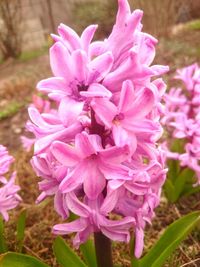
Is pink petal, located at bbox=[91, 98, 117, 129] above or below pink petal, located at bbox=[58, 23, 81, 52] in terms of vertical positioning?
below

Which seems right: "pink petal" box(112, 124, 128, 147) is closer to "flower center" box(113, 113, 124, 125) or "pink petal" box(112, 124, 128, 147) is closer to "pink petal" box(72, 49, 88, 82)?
"flower center" box(113, 113, 124, 125)

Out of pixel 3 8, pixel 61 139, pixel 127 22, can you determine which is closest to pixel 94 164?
pixel 61 139

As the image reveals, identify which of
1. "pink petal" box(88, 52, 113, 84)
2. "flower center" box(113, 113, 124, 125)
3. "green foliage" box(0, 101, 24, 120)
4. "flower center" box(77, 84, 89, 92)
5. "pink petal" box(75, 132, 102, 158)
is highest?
"pink petal" box(88, 52, 113, 84)

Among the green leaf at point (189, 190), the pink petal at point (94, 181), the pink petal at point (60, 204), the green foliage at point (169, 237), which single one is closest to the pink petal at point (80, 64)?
the pink petal at point (94, 181)

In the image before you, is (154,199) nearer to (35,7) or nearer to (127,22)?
(127,22)

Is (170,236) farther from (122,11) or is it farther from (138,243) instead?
(122,11)

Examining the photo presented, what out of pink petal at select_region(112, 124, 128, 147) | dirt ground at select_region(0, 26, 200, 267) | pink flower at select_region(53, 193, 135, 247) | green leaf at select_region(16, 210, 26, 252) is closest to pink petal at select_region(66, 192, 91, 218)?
pink flower at select_region(53, 193, 135, 247)
